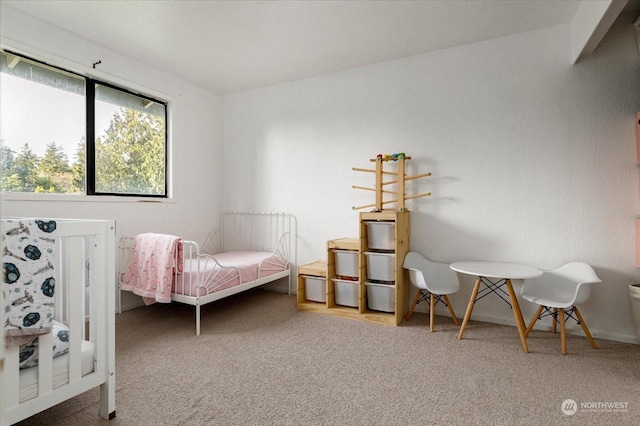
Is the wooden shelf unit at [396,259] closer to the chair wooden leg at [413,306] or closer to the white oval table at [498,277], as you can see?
the chair wooden leg at [413,306]

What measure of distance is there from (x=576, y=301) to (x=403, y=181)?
1540 mm

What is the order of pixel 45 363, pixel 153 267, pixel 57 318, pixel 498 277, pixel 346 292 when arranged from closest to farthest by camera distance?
pixel 45 363 < pixel 57 318 < pixel 498 277 < pixel 153 267 < pixel 346 292

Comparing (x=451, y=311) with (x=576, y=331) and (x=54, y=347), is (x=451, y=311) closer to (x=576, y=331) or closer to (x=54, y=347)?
(x=576, y=331)

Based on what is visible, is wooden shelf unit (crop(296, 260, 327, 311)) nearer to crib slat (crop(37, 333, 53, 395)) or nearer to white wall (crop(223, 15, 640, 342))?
white wall (crop(223, 15, 640, 342))

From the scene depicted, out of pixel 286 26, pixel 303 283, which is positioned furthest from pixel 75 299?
pixel 286 26

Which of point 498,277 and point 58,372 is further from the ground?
point 498,277

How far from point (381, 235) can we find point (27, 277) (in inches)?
91.3

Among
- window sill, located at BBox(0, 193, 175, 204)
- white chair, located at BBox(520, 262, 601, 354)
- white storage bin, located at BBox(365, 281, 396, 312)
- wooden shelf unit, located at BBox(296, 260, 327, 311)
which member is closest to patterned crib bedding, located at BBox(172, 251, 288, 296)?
wooden shelf unit, located at BBox(296, 260, 327, 311)

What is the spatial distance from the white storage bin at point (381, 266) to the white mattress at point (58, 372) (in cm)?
204

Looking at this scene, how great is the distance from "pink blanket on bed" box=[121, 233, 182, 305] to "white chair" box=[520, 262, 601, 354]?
8.77 feet

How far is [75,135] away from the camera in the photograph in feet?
9.63

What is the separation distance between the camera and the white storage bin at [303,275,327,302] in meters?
3.25

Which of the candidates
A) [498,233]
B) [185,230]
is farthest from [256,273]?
[498,233]

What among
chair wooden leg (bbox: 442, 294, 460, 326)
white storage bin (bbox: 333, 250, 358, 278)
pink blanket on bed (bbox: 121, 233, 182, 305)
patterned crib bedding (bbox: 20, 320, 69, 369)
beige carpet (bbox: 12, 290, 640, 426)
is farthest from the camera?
white storage bin (bbox: 333, 250, 358, 278)
